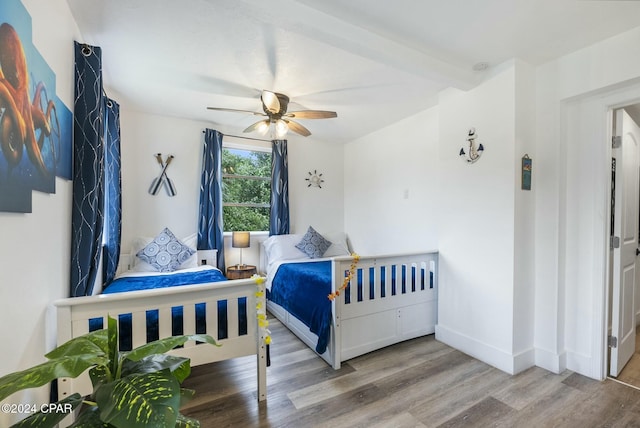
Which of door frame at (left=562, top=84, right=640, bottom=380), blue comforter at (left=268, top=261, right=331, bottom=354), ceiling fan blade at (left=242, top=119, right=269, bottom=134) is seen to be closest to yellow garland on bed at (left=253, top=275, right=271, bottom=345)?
blue comforter at (left=268, top=261, right=331, bottom=354)

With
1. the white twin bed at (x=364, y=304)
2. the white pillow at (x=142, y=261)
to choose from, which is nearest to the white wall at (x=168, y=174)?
the white pillow at (x=142, y=261)

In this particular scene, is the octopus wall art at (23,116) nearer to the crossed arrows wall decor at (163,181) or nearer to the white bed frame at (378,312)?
the white bed frame at (378,312)

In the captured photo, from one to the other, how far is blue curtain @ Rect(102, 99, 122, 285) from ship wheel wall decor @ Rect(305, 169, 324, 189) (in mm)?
2490

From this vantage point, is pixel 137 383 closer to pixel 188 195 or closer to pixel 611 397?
pixel 611 397

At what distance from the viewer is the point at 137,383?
0.73 m

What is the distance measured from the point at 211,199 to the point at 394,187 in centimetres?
239

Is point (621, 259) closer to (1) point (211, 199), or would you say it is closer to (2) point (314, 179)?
(2) point (314, 179)

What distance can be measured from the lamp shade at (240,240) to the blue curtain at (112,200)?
4.12ft

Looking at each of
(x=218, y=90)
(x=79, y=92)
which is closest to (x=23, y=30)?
(x=79, y=92)

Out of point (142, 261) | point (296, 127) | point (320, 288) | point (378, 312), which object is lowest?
point (378, 312)

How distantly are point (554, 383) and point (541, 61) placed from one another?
2419 millimetres

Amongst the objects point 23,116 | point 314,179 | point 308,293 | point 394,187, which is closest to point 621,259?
point 394,187

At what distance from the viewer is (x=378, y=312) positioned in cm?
256

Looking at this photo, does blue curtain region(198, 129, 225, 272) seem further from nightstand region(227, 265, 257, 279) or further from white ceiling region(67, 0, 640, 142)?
white ceiling region(67, 0, 640, 142)
